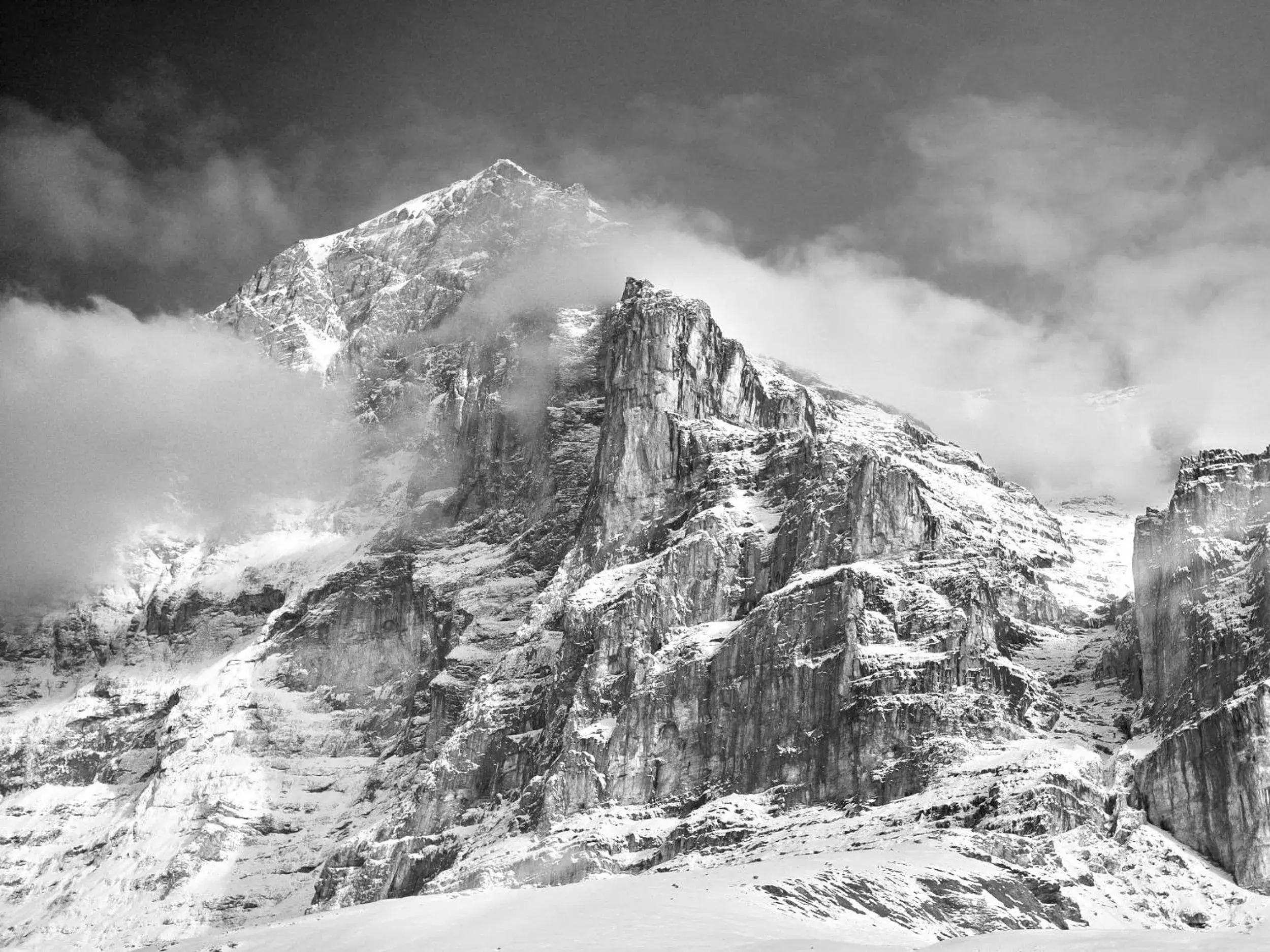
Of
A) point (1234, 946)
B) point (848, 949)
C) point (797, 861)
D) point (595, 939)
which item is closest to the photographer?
point (1234, 946)

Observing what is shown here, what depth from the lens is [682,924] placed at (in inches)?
5851

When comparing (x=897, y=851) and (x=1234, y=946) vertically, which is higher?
(x=897, y=851)

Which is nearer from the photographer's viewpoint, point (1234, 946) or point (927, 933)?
point (1234, 946)

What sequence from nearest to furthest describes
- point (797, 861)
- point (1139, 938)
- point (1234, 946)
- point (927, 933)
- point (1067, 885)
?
1. point (1234, 946)
2. point (1139, 938)
3. point (927, 933)
4. point (797, 861)
5. point (1067, 885)

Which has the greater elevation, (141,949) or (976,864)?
(976,864)

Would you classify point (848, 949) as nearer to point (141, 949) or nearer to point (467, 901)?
point (467, 901)

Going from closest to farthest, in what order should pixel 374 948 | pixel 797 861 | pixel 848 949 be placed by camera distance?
1. pixel 848 949
2. pixel 374 948
3. pixel 797 861

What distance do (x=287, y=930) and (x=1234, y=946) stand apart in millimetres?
93119

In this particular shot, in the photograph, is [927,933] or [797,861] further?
[797,861]

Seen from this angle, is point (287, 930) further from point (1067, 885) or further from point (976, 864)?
point (1067, 885)

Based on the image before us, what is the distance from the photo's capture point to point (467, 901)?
17050 centimetres

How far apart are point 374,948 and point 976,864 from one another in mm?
62192

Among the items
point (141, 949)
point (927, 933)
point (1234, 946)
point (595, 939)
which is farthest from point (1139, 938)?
point (141, 949)

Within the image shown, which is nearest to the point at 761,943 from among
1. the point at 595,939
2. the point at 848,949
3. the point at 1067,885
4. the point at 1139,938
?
the point at 848,949
